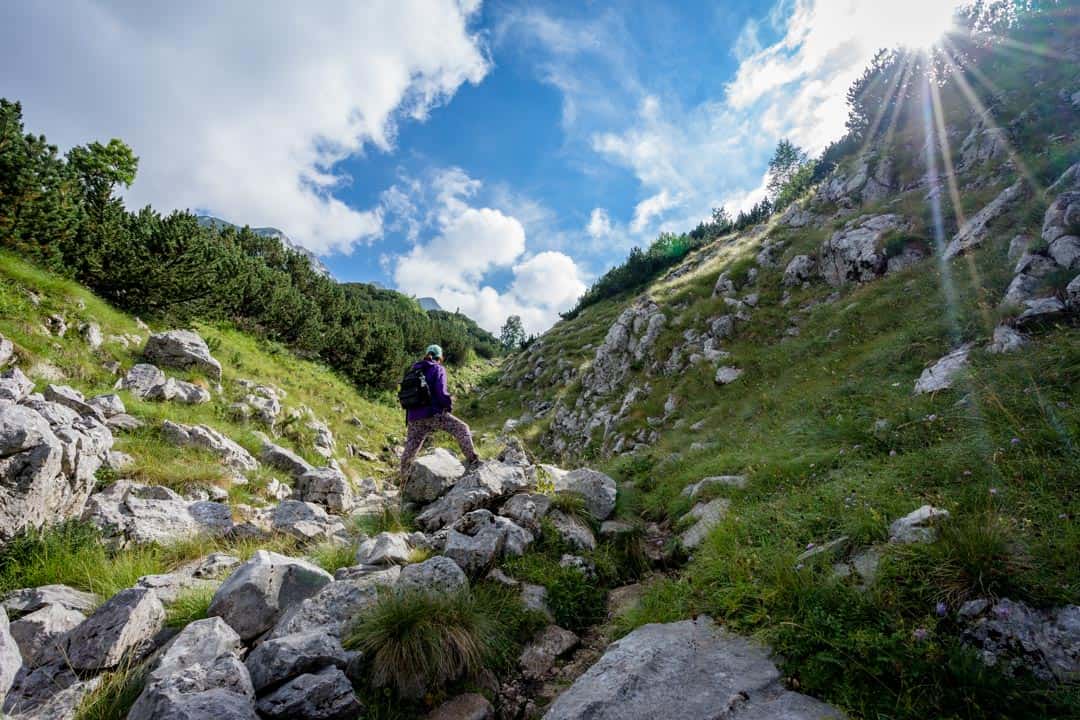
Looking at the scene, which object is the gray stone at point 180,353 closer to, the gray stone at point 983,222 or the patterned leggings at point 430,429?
the patterned leggings at point 430,429

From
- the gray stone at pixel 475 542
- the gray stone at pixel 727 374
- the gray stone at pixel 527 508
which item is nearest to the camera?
the gray stone at pixel 475 542

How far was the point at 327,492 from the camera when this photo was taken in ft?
35.7

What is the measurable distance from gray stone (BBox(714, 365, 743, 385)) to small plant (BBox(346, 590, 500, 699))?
14.0 meters

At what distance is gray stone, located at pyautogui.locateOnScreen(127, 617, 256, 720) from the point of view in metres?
3.34

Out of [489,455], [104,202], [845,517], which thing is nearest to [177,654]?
[845,517]

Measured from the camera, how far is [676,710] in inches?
134

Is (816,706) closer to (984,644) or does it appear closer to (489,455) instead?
(984,644)

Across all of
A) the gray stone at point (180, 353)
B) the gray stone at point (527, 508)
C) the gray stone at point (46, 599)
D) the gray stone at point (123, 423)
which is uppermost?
the gray stone at point (180, 353)

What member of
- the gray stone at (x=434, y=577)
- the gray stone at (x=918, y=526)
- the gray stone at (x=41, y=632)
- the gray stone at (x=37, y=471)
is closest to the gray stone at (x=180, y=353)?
the gray stone at (x=37, y=471)

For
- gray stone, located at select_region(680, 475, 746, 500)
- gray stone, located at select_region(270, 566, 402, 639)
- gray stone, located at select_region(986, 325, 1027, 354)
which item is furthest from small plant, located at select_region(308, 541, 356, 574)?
gray stone, located at select_region(986, 325, 1027, 354)

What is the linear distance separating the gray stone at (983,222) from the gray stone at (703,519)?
14.5 m

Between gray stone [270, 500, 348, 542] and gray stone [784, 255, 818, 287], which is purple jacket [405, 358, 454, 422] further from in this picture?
gray stone [784, 255, 818, 287]

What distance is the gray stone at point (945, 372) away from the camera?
8.05 metres

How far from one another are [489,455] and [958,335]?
40.6ft
